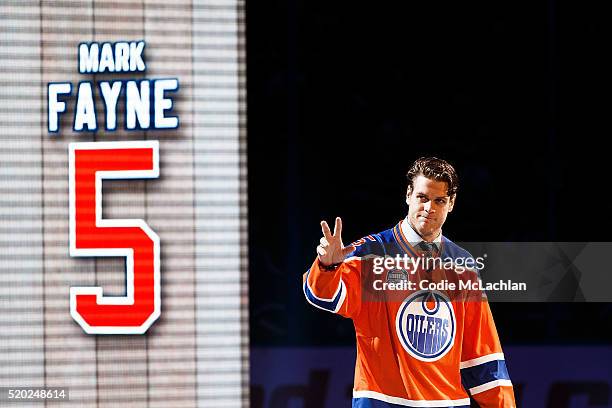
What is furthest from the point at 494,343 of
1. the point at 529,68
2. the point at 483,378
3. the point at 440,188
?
the point at 529,68

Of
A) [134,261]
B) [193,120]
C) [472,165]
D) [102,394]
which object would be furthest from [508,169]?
[102,394]

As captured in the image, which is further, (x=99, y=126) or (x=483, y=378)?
(x=99, y=126)

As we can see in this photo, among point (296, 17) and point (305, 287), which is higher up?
point (296, 17)

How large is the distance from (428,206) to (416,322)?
404 mm

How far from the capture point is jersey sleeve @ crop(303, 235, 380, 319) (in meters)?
2.63

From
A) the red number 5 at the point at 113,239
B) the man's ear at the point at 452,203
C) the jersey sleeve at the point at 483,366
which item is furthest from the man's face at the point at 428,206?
the red number 5 at the point at 113,239

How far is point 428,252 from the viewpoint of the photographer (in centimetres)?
273

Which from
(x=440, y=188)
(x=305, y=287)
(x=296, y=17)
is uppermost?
(x=296, y=17)

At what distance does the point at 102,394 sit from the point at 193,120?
40.8 inches

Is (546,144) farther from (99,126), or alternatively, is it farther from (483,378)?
(99,126)

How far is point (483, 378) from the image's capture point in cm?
265

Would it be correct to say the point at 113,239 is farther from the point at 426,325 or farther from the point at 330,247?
the point at 426,325

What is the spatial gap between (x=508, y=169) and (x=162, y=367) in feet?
4.73

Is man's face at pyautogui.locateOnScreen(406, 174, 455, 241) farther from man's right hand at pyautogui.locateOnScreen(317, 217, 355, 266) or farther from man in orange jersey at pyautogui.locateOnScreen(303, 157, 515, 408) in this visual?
man's right hand at pyautogui.locateOnScreen(317, 217, 355, 266)
